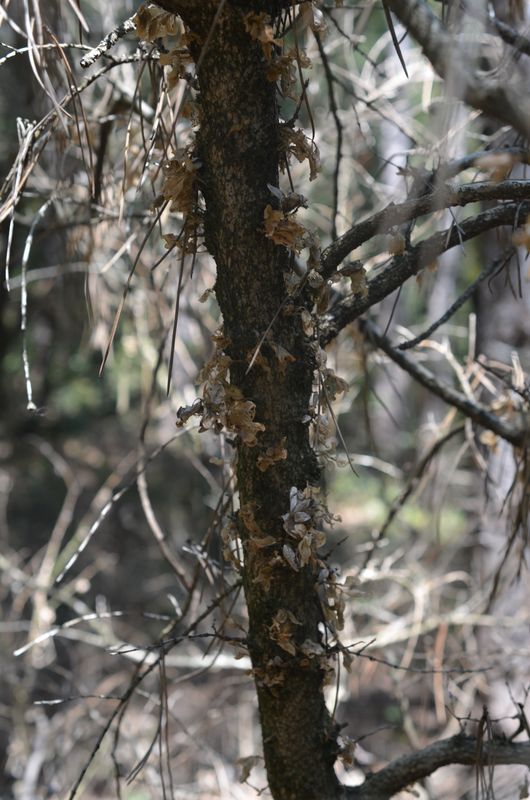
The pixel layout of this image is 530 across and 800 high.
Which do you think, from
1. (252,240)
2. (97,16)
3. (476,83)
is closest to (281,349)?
(252,240)

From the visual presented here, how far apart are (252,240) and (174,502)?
15.1 ft

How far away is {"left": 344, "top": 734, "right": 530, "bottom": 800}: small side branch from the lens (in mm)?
915

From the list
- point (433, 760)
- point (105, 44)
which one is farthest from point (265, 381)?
point (433, 760)

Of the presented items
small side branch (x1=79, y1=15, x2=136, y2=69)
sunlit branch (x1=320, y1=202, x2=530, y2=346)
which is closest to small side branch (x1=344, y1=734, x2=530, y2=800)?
sunlit branch (x1=320, y1=202, x2=530, y2=346)

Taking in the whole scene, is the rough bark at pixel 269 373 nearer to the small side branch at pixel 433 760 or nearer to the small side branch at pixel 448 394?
the small side branch at pixel 433 760

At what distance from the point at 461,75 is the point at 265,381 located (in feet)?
1.47

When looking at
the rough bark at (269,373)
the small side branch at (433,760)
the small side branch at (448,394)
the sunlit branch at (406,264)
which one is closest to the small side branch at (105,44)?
the rough bark at (269,373)

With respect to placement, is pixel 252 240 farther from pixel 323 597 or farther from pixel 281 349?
pixel 323 597

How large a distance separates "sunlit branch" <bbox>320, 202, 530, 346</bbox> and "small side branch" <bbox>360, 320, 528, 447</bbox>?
0.58 feet

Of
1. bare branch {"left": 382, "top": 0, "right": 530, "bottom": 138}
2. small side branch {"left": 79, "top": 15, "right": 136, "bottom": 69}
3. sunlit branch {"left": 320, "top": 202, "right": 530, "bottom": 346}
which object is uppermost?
small side branch {"left": 79, "top": 15, "right": 136, "bottom": 69}

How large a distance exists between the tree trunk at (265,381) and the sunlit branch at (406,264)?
8 cm

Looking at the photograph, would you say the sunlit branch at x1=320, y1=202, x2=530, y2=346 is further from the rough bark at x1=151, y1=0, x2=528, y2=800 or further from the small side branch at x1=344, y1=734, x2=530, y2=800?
the small side branch at x1=344, y1=734, x2=530, y2=800

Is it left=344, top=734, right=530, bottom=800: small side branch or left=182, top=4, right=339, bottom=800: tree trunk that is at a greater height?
left=182, top=4, right=339, bottom=800: tree trunk

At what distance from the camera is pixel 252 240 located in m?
0.83
